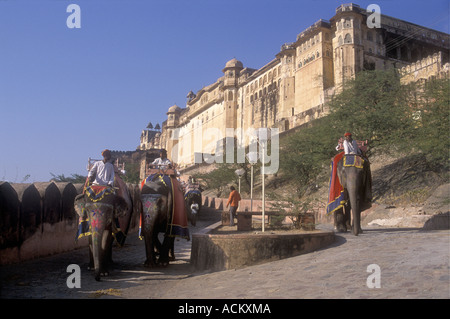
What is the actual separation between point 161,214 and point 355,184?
3880mm

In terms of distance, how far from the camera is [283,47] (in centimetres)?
4919

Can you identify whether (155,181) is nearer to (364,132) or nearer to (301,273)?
(301,273)

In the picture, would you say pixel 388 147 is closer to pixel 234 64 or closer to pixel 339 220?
pixel 339 220

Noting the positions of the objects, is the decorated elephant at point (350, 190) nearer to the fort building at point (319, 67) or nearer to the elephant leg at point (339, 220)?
the elephant leg at point (339, 220)

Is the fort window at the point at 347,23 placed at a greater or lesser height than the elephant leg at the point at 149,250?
greater

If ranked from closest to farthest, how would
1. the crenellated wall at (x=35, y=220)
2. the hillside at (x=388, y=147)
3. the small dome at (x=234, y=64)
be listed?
the crenellated wall at (x=35, y=220), the hillside at (x=388, y=147), the small dome at (x=234, y=64)

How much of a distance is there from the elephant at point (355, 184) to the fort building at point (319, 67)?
24476mm

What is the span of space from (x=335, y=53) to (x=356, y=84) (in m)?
17.0

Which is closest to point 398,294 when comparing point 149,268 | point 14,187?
point 149,268

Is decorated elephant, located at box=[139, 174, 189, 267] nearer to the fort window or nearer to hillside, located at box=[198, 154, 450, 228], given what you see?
hillside, located at box=[198, 154, 450, 228]

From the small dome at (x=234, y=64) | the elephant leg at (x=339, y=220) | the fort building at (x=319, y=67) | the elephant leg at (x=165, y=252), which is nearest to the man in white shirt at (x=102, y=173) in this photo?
the elephant leg at (x=165, y=252)

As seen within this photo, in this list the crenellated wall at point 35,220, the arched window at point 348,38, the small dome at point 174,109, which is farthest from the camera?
the small dome at point 174,109

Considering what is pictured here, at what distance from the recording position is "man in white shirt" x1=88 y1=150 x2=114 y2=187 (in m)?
6.27

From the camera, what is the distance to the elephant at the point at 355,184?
8070 mm
